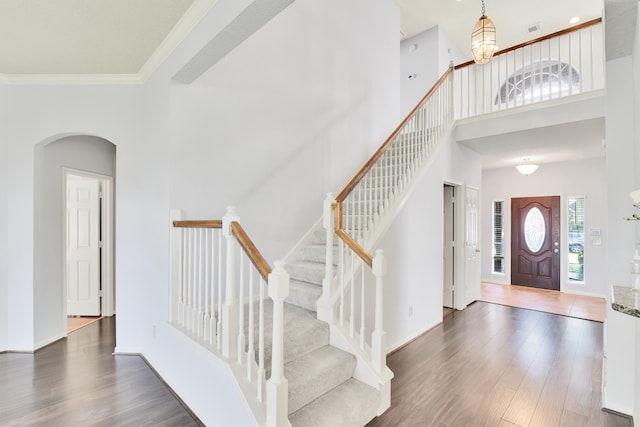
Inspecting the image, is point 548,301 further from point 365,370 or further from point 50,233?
point 50,233

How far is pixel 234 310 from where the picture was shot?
2131 mm

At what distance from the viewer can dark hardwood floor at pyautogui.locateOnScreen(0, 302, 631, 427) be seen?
7.75ft

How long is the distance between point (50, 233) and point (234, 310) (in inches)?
118

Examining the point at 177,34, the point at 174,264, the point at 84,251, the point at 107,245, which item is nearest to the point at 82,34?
the point at 177,34

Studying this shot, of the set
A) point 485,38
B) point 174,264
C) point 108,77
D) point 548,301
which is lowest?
point 548,301

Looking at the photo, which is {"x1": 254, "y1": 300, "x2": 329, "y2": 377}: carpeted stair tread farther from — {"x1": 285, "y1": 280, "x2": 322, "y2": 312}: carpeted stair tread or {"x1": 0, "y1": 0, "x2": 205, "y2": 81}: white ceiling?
{"x1": 0, "y1": 0, "x2": 205, "y2": 81}: white ceiling

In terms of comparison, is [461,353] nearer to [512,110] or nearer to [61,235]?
[512,110]

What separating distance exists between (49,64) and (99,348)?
9.94 ft

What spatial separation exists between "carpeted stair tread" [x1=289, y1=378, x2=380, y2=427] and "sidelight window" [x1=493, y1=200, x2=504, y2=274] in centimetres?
649

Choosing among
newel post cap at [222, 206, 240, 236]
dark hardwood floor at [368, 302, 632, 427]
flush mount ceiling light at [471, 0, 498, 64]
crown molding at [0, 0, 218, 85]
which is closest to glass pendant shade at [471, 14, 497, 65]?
flush mount ceiling light at [471, 0, 498, 64]

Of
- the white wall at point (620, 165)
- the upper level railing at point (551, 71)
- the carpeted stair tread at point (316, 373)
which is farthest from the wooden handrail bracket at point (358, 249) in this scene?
the upper level railing at point (551, 71)

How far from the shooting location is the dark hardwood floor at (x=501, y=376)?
2.42 metres

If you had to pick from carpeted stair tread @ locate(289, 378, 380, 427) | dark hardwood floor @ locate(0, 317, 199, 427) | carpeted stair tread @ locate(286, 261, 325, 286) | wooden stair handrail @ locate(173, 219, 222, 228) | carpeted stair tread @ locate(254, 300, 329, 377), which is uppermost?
wooden stair handrail @ locate(173, 219, 222, 228)

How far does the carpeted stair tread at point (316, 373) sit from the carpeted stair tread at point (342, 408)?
0.04 meters
